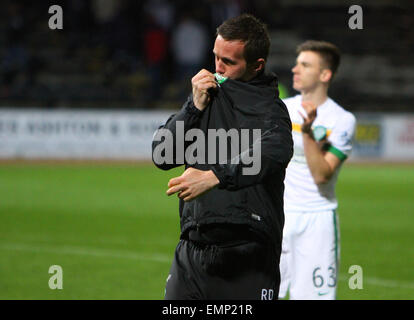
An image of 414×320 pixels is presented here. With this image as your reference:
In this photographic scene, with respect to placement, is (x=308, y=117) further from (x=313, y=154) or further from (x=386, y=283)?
(x=386, y=283)

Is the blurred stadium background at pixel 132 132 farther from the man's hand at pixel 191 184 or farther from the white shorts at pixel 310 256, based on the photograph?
the man's hand at pixel 191 184

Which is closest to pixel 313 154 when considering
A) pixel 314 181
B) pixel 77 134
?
pixel 314 181

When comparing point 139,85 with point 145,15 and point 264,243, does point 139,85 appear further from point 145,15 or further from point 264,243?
point 264,243

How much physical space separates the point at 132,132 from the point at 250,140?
16961 millimetres

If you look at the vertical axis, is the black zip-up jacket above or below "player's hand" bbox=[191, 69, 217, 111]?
below

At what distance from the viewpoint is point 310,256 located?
573cm

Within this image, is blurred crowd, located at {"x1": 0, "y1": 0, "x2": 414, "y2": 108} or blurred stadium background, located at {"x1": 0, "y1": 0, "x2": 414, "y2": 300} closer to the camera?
blurred stadium background, located at {"x1": 0, "y1": 0, "x2": 414, "y2": 300}

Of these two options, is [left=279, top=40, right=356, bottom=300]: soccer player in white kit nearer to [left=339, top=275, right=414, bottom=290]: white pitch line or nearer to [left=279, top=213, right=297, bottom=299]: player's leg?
[left=279, top=213, right=297, bottom=299]: player's leg

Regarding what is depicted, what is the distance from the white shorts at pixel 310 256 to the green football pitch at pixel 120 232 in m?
2.27

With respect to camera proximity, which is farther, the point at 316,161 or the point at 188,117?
the point at 316,161

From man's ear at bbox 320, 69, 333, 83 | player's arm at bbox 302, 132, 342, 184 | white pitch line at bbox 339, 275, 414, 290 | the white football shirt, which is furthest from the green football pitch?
man's ear at bbox 320, 69, 333, 83

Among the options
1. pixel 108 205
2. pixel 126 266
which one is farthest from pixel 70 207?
pixel 126 266

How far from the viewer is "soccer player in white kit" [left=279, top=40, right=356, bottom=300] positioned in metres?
5.70
